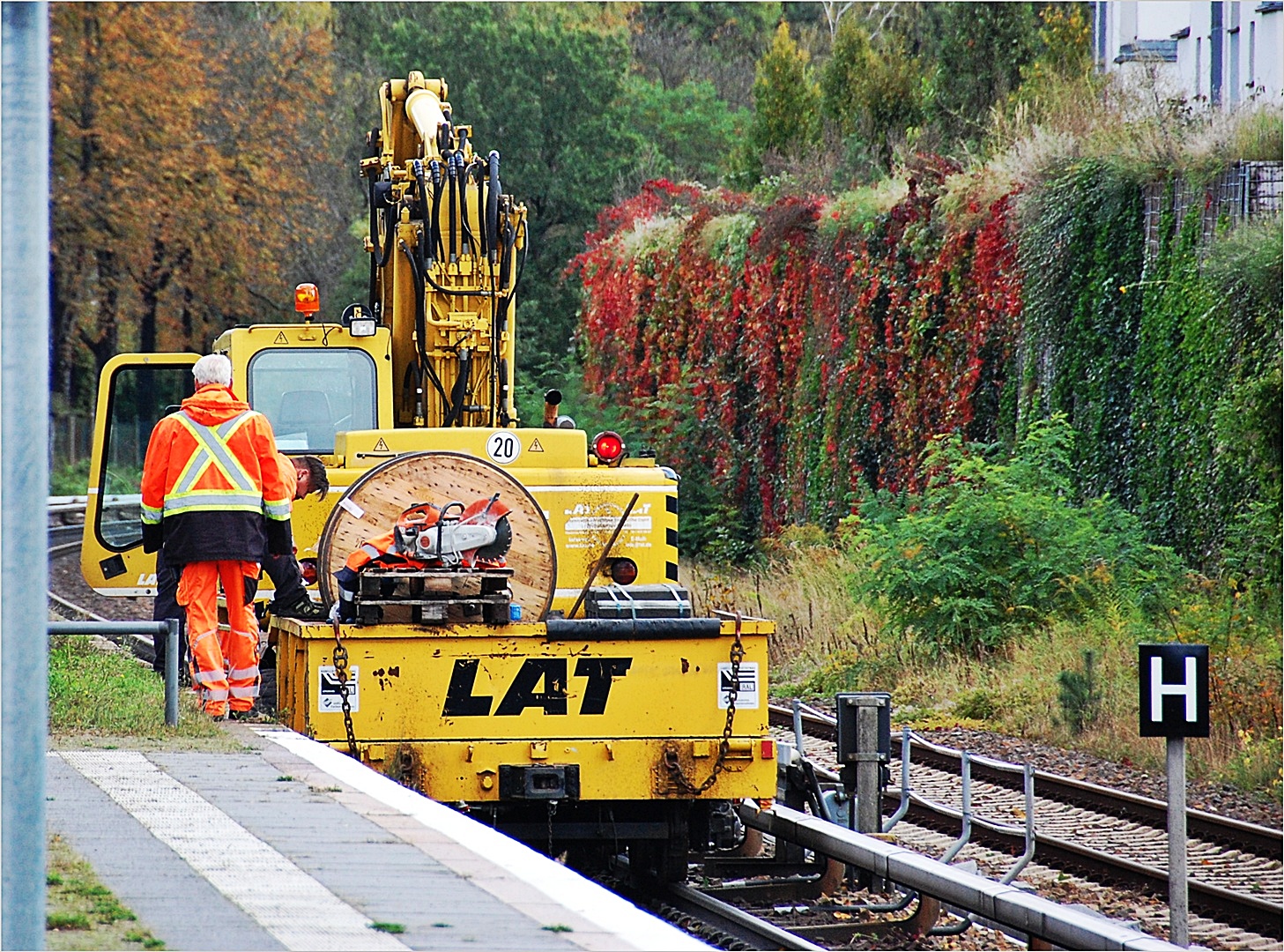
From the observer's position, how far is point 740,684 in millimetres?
9008

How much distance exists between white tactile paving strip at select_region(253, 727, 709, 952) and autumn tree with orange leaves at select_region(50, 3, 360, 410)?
43.5 metres

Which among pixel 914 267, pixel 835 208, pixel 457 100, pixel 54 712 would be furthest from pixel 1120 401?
pixel 457 100

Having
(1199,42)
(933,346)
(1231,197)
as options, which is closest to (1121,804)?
(1231,197)

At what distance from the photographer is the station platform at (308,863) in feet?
18.6

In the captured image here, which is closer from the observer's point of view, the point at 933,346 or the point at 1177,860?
the point at 1177,860

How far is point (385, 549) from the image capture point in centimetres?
920

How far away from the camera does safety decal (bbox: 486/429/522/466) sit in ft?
35.1

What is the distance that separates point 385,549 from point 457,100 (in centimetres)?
4275

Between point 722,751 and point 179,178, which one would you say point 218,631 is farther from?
point 179,178

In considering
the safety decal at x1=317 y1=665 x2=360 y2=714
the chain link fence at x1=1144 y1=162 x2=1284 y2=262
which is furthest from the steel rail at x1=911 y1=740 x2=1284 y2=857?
the chain link fence at x1=1144 y1=162 x2=1284 y2=262

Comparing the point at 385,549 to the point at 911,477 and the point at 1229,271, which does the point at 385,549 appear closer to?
the point at 1229,271

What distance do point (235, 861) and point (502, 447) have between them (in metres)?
4.51

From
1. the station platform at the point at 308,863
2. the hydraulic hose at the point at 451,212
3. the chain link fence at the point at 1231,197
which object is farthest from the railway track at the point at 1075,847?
the chain link fence at the point at 1231,197

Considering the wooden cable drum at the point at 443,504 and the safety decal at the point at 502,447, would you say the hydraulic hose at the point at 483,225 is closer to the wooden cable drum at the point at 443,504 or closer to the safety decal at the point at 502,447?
the safety decal at the point at 502,447
